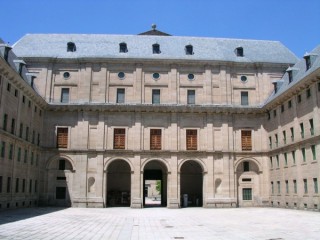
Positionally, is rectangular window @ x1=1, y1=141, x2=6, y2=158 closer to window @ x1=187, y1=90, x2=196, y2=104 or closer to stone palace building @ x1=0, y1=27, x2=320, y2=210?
stone palace building @ x1=0, y1=27, x2=320, y2=210

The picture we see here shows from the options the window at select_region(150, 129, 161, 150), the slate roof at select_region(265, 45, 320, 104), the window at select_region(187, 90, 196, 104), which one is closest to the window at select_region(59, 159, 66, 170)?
the window at select_region(150, 129, 161, 150)

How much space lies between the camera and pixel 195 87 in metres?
48.4

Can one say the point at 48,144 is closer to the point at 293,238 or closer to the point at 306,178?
the point at 306,178

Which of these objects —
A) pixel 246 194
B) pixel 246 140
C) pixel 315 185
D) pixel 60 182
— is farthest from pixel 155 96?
pixel 315 185

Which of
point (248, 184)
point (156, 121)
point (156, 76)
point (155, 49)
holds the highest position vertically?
point (155, 49)

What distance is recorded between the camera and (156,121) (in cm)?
4694

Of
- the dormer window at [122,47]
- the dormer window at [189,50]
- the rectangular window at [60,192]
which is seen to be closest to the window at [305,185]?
the dormer window at [189,50]

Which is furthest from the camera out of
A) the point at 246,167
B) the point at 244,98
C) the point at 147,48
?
the point at 147,48

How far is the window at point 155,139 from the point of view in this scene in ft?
153

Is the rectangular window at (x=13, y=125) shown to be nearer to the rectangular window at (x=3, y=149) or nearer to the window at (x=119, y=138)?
the rectangular window at (x=3, y=149)

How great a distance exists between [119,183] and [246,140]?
17.8 m

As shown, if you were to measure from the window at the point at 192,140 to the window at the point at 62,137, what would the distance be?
48.3 ft

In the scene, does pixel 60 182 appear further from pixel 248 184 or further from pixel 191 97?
pixel 248 184

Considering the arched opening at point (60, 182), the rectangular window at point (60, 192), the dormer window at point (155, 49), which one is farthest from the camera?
the dormer window at point (155, 49)
